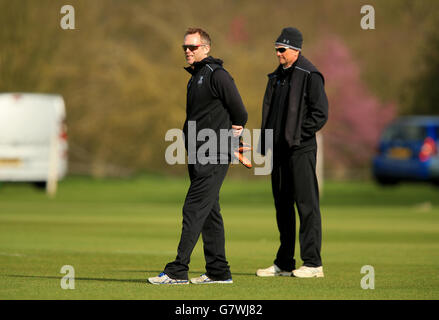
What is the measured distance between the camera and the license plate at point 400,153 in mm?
29984

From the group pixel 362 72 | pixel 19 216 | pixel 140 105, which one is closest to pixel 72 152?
pixel 140 105

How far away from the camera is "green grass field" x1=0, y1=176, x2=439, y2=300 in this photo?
982 cm

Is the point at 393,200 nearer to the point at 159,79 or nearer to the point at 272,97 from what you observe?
the point at 272,97

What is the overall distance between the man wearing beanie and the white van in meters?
20.0

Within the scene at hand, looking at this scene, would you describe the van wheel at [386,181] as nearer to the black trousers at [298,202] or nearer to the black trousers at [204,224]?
the black trousers at [298,202]

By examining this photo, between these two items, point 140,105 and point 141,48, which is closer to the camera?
point 140,105

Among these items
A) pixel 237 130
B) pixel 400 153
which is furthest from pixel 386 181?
pixel 237 130

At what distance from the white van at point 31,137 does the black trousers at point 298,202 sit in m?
20.0

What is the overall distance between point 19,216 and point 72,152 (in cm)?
2964

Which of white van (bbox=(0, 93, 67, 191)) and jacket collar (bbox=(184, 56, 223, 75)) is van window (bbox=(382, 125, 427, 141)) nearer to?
white van (bbox=(0, 93, 67, 191))

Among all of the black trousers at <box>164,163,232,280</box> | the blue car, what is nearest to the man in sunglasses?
the black trousers at <box>164,163,232,280</box>

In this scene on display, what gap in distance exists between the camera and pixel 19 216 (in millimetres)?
21219

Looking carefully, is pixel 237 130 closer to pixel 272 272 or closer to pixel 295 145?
pixel 295 145

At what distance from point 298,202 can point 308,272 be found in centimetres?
70
